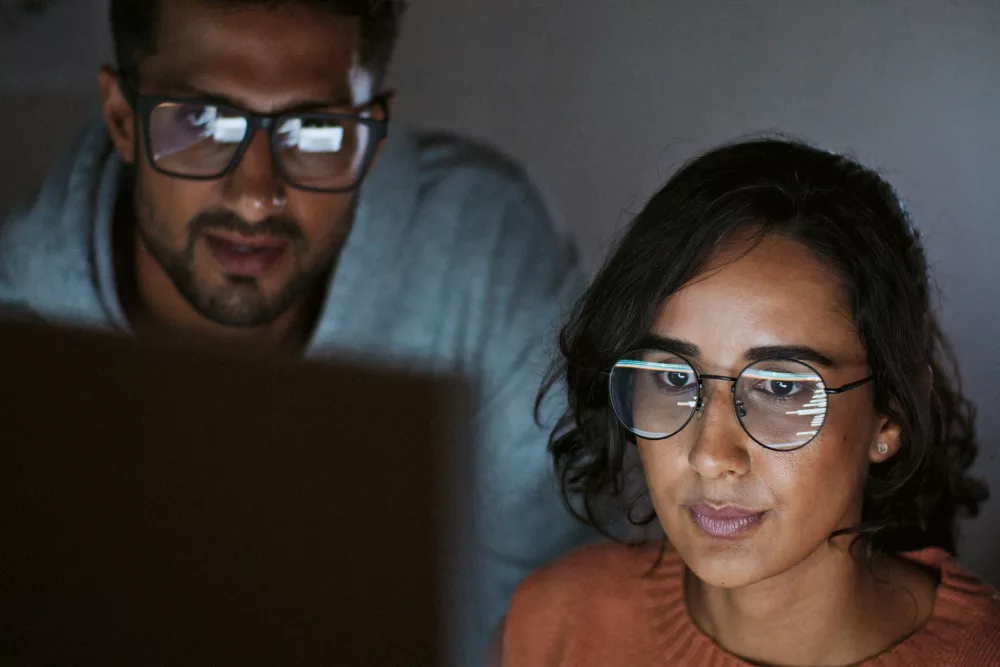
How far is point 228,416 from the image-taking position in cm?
150

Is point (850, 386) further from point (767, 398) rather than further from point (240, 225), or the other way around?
point (240, 225)

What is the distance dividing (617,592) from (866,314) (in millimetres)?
537

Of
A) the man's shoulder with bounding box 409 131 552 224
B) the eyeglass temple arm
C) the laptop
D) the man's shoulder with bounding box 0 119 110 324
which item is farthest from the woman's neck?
the man's shoulder with bounding box 0 119 110 324

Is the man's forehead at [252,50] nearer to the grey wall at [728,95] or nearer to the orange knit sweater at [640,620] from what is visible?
the grey wall at [728,95]

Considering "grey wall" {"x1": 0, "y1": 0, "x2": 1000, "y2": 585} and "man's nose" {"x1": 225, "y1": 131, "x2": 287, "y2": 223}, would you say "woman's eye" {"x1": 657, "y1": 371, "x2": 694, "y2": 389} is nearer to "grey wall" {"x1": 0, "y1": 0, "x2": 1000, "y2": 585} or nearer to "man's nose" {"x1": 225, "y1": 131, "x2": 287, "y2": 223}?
"grey wall" {"x1": 0, "y1": 0, "x2": 1000, "y2": 585}

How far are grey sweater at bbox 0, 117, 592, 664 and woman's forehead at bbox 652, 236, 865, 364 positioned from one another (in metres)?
0.34

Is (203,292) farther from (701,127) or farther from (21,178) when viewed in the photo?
(701,127)

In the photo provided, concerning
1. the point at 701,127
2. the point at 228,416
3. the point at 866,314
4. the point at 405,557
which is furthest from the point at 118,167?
the point at 866,314

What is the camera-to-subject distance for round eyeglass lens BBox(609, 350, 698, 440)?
1.12 meters

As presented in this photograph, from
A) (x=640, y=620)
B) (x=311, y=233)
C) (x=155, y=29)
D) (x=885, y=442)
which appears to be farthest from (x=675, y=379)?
(x=155, y=29)

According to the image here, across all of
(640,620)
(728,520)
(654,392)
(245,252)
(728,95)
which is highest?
(728,95)

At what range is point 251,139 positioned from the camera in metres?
1.34

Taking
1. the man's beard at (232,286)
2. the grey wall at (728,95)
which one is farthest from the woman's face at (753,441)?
the man's beard at (232,286)

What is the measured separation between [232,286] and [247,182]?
157 millimetres
